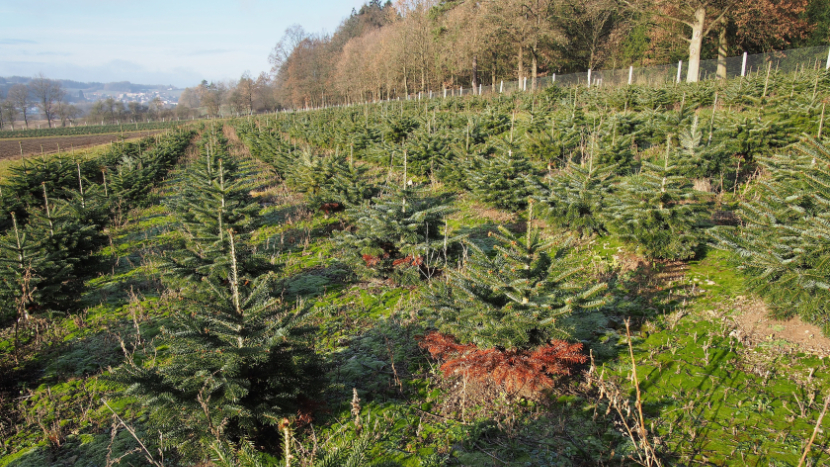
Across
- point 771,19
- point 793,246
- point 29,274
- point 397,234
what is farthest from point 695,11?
point 29,274

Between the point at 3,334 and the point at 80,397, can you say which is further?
the point at 3,334

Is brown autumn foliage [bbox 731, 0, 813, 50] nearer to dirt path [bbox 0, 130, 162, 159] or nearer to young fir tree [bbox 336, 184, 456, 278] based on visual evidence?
young fir tree [bbox 336, 184, 456, 278]

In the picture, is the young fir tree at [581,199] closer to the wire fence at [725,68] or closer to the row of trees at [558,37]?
the wire fence at [725,68]

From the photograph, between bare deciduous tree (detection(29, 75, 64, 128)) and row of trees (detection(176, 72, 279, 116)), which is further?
bare deciduous tree (detection(29, 75, 64, 128))

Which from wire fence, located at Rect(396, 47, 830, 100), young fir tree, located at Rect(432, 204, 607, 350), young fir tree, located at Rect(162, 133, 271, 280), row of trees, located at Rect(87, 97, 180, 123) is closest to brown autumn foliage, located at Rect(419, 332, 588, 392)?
young fir tree, located at Rect(432, 204, 607, 350)

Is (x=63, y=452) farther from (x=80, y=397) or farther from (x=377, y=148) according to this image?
(x=377, y=148)

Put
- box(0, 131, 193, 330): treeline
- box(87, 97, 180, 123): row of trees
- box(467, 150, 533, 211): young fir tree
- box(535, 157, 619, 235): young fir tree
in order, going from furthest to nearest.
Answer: box(87, 97, 180, 123): row of trees → box(467, 150, 533, 211): young fir tree → box(535, 157, 619, 235): young fir tree → box(0, 131, 193, 330): treeline

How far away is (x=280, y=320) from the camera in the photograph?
3.45 m

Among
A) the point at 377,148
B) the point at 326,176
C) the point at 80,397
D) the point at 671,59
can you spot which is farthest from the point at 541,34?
the point at 80,397

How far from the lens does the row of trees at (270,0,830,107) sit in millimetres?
23922

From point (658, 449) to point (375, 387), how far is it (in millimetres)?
2551

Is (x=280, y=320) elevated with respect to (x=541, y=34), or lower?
lower

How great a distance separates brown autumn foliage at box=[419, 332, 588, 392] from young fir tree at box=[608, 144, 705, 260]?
8.80 feet

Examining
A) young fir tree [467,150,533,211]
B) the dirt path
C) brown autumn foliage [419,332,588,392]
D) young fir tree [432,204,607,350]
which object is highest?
the dirt path
